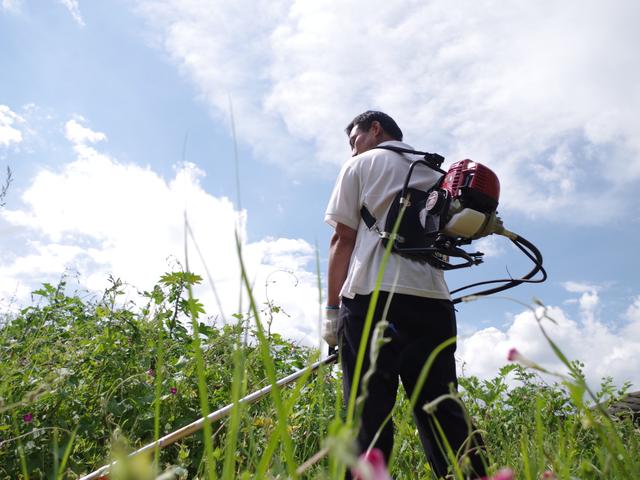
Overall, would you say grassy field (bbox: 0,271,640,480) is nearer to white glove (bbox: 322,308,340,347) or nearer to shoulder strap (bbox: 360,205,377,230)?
white glove (bbox: 322,308,340,347)

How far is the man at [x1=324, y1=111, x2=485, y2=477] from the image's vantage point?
2.56 m

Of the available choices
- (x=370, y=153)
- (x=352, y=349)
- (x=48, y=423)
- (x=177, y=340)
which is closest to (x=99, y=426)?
(x=48, y=423)

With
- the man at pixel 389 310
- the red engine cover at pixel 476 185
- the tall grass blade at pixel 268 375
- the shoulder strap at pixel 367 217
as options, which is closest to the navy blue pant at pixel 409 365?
the man at pixel 389 310

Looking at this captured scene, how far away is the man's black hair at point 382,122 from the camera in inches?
142

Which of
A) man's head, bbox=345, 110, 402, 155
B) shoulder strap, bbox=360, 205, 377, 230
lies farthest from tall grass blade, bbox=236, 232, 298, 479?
man's head, bbox=345, 110, 402, 155

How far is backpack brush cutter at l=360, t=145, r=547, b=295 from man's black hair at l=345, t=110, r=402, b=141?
77 cm

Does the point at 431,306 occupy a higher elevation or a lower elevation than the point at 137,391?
higher

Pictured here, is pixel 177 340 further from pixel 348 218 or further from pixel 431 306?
pixel 431 306

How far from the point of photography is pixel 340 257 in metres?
3.01

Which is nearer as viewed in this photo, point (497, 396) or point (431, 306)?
point (431, 306)

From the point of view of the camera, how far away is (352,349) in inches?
106

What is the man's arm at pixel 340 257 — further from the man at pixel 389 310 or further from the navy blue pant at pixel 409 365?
the navy blue pant at pixel 409 365

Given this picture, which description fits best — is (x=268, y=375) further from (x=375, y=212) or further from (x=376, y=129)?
(x=376, y=129)

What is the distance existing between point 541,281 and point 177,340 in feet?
8.60
